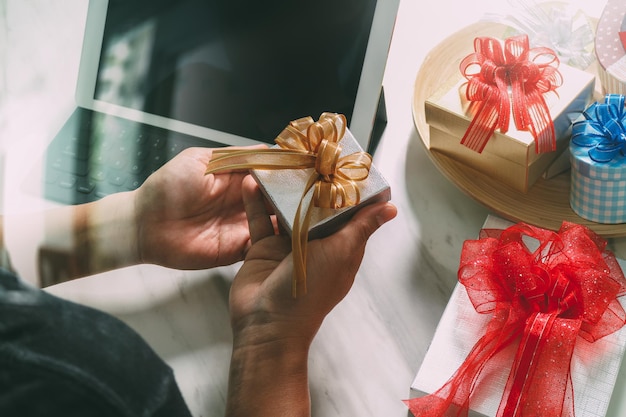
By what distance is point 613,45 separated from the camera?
598 millimetres

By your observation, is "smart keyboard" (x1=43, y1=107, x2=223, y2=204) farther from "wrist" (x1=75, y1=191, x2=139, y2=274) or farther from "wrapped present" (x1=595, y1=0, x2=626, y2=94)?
"wrapped present" (x1=595, y1=0, x2=626, y2=94)

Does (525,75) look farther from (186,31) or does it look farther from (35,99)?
(35,99)

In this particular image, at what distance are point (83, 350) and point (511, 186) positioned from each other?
436mm

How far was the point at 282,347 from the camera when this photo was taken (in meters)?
0.51

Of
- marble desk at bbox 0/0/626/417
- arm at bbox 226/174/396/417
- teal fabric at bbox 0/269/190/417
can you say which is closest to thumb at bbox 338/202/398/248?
arm at bbox 226/174/396/417

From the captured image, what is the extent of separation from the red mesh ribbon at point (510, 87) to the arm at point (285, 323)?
0.13 m

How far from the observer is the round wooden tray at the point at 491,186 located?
23.5 inches

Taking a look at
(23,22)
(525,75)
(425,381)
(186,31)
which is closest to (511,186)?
(525,75)

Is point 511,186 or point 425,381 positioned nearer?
point 425,381

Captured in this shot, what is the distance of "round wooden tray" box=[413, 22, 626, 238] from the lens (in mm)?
597

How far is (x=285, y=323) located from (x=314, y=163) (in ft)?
0.44

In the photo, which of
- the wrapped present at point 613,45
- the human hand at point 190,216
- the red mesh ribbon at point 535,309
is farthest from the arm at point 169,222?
the wrapped present at point 613,45

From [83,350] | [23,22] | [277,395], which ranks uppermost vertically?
[23,22]

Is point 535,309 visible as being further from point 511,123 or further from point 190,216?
point 190,216
